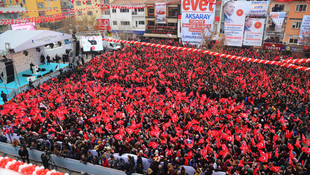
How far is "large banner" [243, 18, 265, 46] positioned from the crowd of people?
11.9m

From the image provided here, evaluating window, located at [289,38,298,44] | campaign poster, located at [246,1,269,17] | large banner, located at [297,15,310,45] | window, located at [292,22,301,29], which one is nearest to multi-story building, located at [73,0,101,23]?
campaign poster, located at [246,1,269,17]

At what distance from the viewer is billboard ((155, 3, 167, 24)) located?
121 ft

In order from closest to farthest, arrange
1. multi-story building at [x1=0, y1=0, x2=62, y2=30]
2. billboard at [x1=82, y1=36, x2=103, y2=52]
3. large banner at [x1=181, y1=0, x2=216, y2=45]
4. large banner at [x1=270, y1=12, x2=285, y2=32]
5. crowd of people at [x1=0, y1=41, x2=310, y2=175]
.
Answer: crowd of people at [x1=0, y1=41, x2=310, y2=175]
billboard at [x1=82, y1=36, x2=103, y2=52]
large banner at [x1=270, y1=12, x2=285, y2=32]
large banner at [x1=181, y1=0, x2=216, y2=45]
multi-story building at [x1=0, y1=0, x2=62, y2=30]

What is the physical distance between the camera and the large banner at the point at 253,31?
27.9m

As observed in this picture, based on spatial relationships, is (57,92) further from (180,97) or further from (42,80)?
(180,97)

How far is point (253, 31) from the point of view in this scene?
28453mm

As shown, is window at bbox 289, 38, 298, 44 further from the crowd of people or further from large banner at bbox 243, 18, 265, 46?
the crowd of people

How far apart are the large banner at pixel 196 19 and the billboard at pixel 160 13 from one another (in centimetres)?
650

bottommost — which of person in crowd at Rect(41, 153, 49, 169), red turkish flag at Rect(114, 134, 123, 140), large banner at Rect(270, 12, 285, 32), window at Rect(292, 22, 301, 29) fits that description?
person in crowd at Rect(41, 153, 49, 169)

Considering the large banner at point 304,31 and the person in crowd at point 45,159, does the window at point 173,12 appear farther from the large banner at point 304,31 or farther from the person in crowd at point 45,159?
the person in crowd at point 45,159

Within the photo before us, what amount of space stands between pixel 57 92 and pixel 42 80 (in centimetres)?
606

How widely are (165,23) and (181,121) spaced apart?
3053cm

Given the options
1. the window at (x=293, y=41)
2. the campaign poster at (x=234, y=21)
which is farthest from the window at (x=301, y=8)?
the campaign poster at (x=234, y=21)

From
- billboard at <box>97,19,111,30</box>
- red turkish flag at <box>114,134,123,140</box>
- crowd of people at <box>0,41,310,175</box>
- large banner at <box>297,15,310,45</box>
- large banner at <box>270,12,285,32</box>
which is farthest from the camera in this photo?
billboard at <box>97,19,111,30</box>
